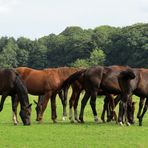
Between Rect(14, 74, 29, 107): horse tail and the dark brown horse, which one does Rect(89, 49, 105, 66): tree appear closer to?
the dark brown horse

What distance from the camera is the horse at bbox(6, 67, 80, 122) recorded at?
19078 millimetres

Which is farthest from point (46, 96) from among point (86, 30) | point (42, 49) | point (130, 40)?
point (86, 30)

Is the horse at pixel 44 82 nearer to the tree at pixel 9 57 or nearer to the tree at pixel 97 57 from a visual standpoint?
the tree at pixel 97 57

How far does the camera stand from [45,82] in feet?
62.8

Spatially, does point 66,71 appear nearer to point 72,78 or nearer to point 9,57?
point 72,78

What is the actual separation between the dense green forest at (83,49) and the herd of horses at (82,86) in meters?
85.5

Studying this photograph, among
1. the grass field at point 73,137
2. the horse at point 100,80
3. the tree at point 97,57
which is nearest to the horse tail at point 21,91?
the grass field at point 73,137

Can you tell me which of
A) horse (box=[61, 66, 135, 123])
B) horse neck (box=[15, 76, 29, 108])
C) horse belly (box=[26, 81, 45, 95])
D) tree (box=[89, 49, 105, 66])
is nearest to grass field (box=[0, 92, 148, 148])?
horse neck (box=[15, 76, 29, 108])

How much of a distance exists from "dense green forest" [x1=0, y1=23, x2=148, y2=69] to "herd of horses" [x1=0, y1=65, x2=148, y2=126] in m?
85.5

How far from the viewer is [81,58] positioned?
13375 centimetres

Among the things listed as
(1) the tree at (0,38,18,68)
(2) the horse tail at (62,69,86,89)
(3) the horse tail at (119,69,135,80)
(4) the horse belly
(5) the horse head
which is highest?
(3) the horse tail at (119,69,135,80)

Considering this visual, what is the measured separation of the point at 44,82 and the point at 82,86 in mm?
1687

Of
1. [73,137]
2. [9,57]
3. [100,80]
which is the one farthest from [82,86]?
[9,57]

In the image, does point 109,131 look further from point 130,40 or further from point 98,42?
point 98,42
